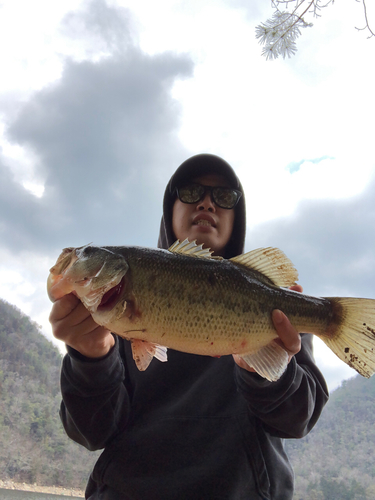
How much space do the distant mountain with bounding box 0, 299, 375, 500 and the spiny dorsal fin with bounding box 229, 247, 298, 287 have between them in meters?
6.40

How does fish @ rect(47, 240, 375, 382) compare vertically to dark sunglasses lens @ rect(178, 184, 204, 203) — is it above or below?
below

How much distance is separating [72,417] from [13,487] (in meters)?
11.3

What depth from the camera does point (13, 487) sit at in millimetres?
9422

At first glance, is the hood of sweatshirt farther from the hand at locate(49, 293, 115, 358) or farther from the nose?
the hand at locate(49, 293, 115, 358)

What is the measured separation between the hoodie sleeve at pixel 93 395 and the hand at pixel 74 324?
0.14m

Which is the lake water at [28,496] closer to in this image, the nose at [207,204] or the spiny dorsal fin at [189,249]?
the nose at [207,204]

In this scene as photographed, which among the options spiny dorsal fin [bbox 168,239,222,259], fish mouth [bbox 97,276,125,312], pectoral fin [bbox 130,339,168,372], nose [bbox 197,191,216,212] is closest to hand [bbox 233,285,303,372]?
spiny dorsal fin [bbox 168,239,222,259]

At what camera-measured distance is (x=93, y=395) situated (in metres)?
1.72

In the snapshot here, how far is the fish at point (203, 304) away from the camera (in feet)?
4.24

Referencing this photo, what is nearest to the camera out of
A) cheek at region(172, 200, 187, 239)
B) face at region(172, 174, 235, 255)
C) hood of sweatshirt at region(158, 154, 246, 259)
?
face at region(172, 174, 235, 255)

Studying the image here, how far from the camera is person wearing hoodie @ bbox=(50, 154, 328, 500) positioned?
1609 mm

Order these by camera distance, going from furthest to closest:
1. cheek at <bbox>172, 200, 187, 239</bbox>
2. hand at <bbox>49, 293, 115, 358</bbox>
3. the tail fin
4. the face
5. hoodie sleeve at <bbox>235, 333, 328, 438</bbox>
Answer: cheek at <bbox>172, 200, 187, 239</bbox> < the face < hoodie sleeve at <bbox>235, 333, 328, 438</bbox> < the tail fin < hand at <bbox>49, 293, 115, 358</bbox>

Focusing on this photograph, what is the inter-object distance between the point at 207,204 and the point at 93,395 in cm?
170

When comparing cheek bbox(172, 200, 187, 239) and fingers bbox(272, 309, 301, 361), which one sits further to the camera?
cheek bbox(172, 200, 187, 239)
